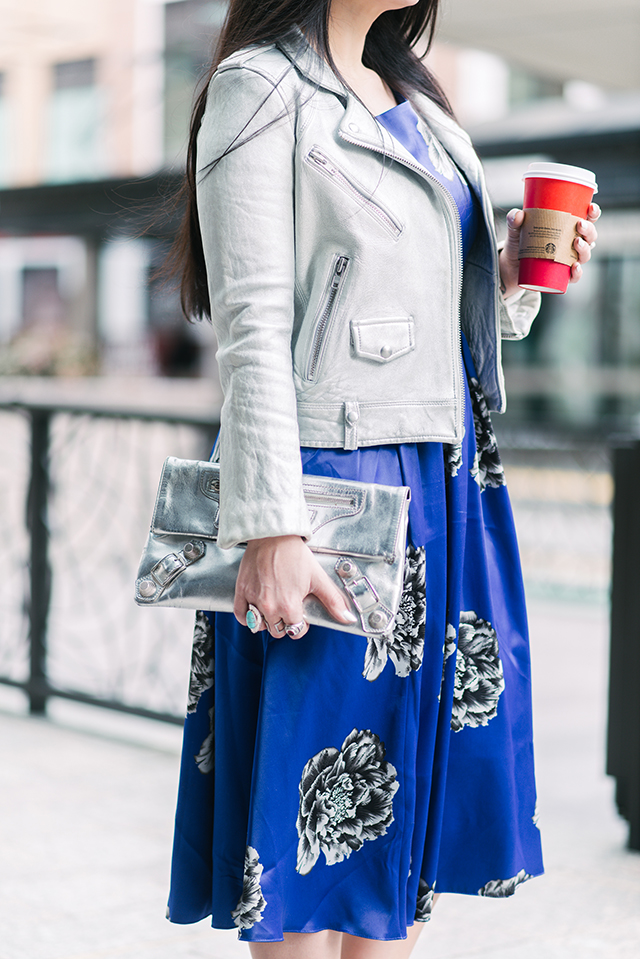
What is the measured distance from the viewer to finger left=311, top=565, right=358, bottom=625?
1.48 m

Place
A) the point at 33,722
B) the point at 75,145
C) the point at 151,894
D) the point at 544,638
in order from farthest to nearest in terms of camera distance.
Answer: the point at 75,145, the point at 544,638, the point at 33,722, the point at 151,894

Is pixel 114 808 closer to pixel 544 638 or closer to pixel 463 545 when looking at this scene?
pixel 463 545

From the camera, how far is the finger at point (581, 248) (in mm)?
1729

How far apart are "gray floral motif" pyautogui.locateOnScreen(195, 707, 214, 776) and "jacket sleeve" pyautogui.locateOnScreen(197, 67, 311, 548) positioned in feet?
1.24

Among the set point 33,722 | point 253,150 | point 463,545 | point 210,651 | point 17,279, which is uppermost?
point 17,279

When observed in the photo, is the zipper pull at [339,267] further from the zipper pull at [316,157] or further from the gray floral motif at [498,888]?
the gray floral motif at [498,888]

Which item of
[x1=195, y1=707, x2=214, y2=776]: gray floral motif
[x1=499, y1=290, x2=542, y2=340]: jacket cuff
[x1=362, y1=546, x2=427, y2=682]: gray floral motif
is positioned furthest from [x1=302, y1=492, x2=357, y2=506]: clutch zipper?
[x1=499, y1=290, x2=542, y2=340]: jacket cuff

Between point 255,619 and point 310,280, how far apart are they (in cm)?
46

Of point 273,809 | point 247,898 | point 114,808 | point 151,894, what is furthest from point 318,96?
point 114,808

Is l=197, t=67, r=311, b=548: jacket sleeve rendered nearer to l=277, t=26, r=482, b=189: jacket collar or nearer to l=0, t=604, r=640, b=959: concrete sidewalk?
l=277, t=26, r=482, b=189: jacket collar

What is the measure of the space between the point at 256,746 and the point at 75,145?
19877 mm

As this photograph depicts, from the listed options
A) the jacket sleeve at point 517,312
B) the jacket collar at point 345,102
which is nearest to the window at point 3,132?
the jacket sleeve at point 517,312

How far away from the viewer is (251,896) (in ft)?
5.06

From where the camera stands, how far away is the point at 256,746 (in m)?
1.58
